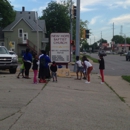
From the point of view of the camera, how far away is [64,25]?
84.2m

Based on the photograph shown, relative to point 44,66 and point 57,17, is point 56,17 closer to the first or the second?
point 57,17

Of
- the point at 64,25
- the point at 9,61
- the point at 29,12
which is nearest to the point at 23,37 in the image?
the point at 29,12

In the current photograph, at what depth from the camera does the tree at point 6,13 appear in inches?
2457

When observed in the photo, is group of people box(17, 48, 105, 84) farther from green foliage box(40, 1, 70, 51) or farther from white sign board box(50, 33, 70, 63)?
green foliage box(40, 1, 70, 51)

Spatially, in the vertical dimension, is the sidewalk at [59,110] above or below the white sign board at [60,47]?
below

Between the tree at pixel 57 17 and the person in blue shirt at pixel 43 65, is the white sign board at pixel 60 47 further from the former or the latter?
the tree at pixel 57 17

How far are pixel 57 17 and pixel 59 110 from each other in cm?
7889

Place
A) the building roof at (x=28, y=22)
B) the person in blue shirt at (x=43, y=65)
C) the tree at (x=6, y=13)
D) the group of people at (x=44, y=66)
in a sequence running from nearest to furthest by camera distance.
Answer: the group of people at (x=44, y=66) < the person in blue shirt at (x=43, y=65) < the tree at (x=6, y=13) < the building roof at (x=28, y=22)

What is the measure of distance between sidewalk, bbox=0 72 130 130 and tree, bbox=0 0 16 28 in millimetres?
52119

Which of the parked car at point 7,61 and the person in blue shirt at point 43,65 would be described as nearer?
the person in blue shirt at point 43,65

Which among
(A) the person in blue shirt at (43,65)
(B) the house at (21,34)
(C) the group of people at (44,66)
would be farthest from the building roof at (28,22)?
(A) the person in blue shirt at (43,65)

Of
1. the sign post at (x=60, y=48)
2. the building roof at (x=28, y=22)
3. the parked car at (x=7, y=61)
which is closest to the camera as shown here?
the sign post at (x=60, y=48)

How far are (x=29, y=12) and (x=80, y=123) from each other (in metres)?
72.2

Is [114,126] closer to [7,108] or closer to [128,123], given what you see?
[128,123]
